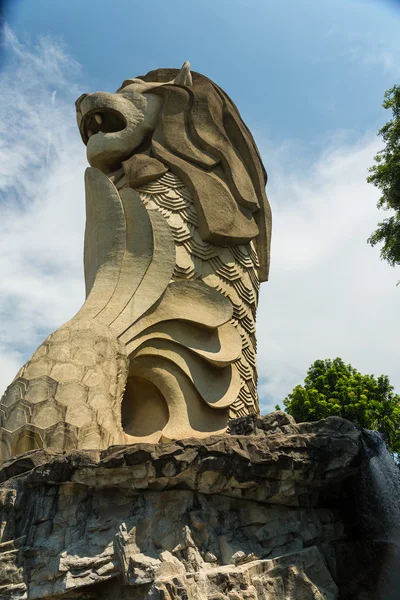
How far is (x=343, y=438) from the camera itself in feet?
20.9

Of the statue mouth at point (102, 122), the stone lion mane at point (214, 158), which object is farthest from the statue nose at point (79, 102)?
the stone lion mane at point (214, 158)

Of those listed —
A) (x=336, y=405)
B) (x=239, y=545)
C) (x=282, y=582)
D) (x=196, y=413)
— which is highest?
(x=336, y=405)

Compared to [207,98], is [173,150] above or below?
below

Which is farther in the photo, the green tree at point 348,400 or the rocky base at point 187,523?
the green tree at point 348,400

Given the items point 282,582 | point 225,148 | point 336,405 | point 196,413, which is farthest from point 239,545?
point 336,405

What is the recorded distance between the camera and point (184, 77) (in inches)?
473

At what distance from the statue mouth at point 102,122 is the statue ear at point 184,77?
1299mm

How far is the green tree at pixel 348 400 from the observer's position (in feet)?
55.9

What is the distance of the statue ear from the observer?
39.4 ft

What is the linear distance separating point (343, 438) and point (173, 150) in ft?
21.9

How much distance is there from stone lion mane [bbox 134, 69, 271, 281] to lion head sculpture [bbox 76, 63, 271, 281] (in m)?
0.02

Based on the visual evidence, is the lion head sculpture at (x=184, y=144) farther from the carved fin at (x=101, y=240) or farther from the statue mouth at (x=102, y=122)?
the carved fin at (x=101, y=240)

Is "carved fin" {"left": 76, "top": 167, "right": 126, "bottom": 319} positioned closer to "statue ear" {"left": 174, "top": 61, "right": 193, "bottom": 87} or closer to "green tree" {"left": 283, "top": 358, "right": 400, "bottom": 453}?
"statue ear" {"left": 174, "top": 61, "right": 193, "bottom": 87}

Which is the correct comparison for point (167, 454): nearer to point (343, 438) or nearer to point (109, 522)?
point (109, 522)
